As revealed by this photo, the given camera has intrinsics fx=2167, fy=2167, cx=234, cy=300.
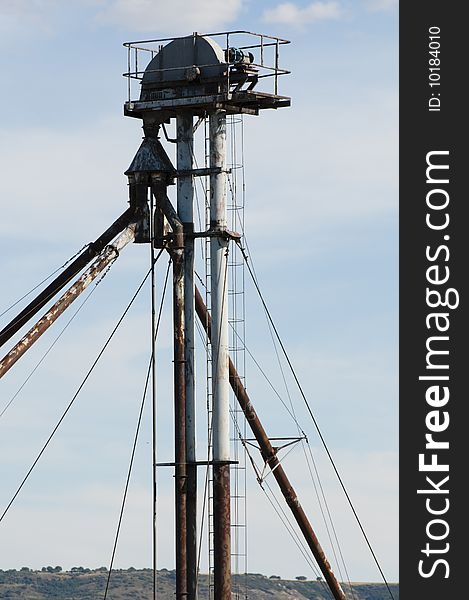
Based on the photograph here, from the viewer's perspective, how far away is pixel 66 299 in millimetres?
49406

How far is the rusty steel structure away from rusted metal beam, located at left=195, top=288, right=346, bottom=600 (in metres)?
0.04

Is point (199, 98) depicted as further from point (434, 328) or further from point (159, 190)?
point (434, 328)

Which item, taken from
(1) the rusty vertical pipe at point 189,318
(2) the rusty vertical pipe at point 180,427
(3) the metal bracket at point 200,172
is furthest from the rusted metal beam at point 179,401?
(3) the metal bracket at point 200,172

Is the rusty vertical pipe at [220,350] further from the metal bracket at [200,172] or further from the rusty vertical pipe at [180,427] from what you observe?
the rusty vertical pipe at [180,427]

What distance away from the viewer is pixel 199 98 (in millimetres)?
49375

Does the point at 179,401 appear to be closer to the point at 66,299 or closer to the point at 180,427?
the point at 180,427

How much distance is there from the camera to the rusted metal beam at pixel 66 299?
157ft

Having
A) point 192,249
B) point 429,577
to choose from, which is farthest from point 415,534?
point 192,249

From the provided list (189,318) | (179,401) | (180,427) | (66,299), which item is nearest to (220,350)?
(189,318)

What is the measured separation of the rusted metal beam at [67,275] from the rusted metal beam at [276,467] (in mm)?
2440

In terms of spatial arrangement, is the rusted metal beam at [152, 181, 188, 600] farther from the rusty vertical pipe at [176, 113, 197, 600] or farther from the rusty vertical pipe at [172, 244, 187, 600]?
the rusty vertical pipe at [176, 113, 197, 600]

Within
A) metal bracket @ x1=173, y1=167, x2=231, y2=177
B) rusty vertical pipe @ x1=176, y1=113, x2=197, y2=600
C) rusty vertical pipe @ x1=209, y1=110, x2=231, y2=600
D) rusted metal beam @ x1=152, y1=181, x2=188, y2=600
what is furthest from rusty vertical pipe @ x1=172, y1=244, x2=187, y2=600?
metal bracket @ x1=173, y1=167, x2=231, y2=177

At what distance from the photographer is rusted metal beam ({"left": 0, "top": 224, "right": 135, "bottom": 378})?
47969mm

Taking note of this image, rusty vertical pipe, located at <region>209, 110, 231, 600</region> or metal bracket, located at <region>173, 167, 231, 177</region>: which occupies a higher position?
metal bracket, located at <region>173, 167, 231, 177</region>
